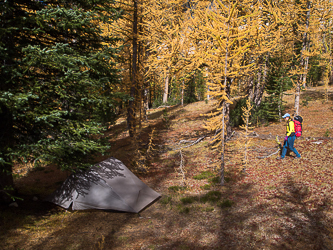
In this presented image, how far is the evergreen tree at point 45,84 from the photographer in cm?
613

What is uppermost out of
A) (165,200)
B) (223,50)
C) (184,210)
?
(223,50)

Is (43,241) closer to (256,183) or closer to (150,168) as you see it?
(150,168)

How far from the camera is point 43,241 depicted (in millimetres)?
6211

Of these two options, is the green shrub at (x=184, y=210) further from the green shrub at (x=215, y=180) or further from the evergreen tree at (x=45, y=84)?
→ the evergreen tree at (x=45, y=84)

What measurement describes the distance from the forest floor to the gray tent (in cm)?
34

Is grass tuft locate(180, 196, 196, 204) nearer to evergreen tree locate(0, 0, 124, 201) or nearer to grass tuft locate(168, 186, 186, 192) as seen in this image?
grass tuft locate(168, 186, 186, 192)

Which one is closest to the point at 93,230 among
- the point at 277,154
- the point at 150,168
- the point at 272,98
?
the point at 150,168

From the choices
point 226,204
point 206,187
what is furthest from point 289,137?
point 226,204

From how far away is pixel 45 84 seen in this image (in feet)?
22.1

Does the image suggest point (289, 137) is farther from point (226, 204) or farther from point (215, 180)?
point (226, 204)

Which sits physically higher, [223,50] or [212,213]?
[223,50]

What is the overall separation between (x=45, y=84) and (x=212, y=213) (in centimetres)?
760

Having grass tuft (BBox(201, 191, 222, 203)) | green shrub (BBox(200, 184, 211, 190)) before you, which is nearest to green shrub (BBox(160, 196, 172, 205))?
grass tuft (BBox(201, 191, 222, 203))

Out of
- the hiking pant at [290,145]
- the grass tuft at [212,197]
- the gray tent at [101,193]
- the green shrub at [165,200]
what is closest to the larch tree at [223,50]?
the grass tuft at [212,197]
